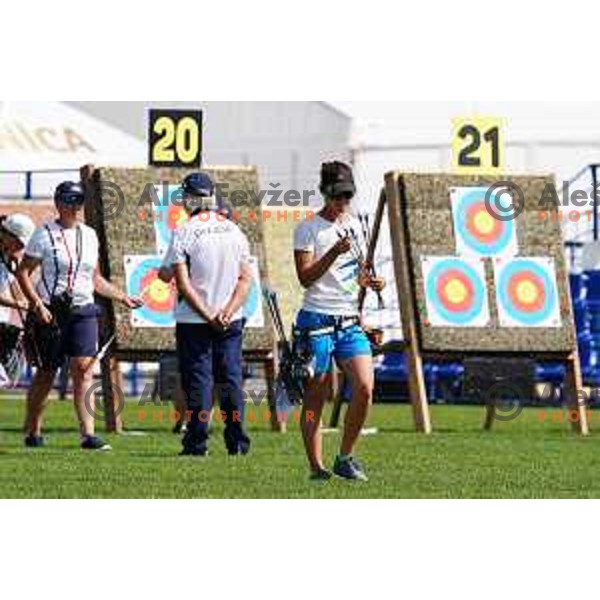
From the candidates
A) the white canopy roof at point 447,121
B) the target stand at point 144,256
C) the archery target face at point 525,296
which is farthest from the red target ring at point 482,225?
the white canopy roof at point 447,121

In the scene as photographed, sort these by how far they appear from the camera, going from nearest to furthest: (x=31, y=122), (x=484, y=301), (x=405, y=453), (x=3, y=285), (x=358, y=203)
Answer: (x=405, y=453) → (x=3, y=285) → (x=484, y=301) → (x=358, y=203) → (x=31, y=122)

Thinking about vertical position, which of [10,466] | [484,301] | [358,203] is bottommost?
[10,466]

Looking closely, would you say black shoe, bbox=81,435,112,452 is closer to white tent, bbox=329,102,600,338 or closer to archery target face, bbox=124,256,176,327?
archery target face, bbox=124,256,176,327

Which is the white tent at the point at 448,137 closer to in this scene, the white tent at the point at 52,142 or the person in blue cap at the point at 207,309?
the white tent at the point at 52,142

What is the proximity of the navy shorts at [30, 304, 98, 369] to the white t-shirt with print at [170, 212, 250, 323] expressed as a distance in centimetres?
101

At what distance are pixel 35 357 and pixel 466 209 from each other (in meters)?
4.66

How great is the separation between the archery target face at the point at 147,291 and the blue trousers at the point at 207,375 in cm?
364

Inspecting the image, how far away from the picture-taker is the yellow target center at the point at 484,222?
19.1 m

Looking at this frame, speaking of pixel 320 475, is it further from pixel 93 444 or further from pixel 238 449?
pixel 93 444

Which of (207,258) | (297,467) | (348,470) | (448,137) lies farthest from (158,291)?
(448,137)

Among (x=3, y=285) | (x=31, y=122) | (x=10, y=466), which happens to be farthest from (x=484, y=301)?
(x=31, y=122)

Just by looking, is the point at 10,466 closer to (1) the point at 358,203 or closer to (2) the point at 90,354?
(2) the point at 90,354

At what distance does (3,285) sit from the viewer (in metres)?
17.9

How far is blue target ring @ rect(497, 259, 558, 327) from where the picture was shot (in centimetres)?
1917
